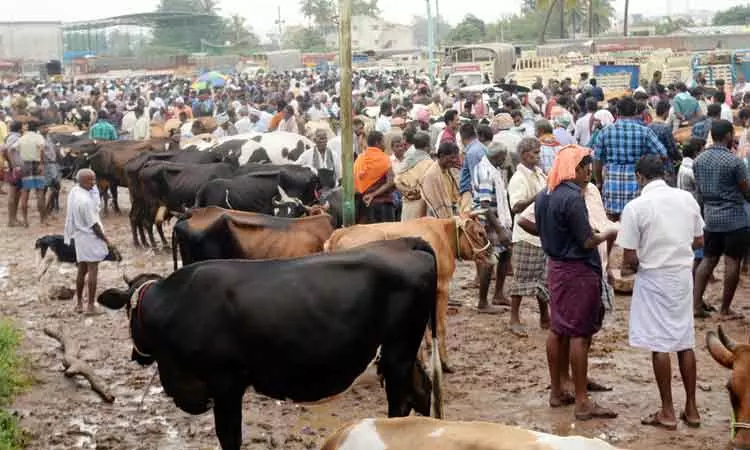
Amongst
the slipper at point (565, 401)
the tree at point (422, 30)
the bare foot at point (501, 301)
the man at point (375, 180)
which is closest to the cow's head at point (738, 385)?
the slipper at point (565, 401)

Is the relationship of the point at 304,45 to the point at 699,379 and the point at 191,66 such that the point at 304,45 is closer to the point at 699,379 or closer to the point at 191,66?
the point at 191,66

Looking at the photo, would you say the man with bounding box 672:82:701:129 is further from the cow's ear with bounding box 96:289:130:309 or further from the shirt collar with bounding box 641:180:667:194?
the cow's ear with bounding box 96:289:130:309

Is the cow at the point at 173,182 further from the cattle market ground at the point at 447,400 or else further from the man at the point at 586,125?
the man at the point at 586,125

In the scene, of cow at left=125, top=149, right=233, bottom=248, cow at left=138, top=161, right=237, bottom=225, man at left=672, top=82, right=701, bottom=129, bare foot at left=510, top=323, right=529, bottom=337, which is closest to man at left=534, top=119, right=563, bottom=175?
bare foot at left=510, top=323, right=529, bottom=337

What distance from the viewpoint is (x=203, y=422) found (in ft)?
24.4

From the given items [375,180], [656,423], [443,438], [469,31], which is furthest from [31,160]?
[469,31]

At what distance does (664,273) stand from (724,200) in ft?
9.20

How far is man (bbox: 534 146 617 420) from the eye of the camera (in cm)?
677

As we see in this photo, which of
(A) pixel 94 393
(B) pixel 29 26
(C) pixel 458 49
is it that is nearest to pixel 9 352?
(A) pixel 94 393

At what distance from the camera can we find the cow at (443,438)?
411 centimetres

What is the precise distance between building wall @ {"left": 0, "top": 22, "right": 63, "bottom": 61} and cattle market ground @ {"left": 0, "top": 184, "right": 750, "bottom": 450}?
8274 cm

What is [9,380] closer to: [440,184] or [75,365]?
[75,365]

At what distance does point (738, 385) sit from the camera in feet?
15.6

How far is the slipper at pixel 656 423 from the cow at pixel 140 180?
884cm
